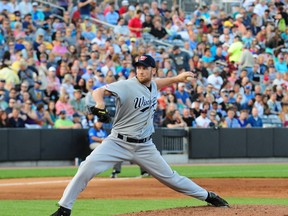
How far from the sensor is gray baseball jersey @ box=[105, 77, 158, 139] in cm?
1017

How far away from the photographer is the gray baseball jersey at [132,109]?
10.2m

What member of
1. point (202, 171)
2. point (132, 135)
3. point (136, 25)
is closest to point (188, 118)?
point (202, 171)

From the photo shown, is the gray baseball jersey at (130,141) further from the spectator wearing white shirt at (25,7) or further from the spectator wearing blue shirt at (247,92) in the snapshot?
the spectator wearing blue shirt at (247,92)

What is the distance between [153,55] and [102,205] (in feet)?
47.4

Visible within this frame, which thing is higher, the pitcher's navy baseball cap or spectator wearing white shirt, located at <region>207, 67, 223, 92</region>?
spectator wearing white shirt, located at <region>207, 67, 223, 92</region>

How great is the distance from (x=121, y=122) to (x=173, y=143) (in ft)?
48.5

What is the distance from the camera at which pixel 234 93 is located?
26.6 metres

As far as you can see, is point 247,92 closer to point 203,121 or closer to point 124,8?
point 203,121

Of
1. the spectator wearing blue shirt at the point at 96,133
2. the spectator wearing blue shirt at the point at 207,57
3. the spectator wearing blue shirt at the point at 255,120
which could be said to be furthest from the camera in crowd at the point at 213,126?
the spectator wearing blue shirt at the point at 96,133

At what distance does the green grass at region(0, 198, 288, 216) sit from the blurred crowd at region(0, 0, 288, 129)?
29.0ft

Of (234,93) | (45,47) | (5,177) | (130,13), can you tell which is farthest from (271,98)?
(5,177)

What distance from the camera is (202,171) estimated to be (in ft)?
70.4

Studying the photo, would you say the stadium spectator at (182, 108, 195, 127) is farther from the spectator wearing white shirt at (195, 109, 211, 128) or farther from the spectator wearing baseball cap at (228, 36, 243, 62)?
the spectator wearing baseball cap at (228, 36, 243, 62)

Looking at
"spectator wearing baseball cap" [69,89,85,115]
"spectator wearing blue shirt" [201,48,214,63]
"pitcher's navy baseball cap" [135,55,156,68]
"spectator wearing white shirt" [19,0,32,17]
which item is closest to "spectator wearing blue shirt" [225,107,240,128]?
"spectator wearing blue shirt" [201,48,214,63]
